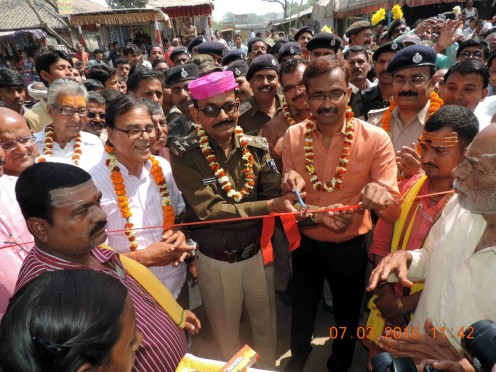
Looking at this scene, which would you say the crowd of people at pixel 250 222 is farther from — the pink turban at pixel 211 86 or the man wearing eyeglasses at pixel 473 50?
the man wearing eyeglasses at pixel 473 50

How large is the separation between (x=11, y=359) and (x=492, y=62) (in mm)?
5896

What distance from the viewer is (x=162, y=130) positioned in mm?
3750

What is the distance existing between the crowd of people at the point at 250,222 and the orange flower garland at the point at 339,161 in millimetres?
10

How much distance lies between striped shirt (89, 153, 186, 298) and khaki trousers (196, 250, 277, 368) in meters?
0.32

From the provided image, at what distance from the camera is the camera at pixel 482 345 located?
1.29 m

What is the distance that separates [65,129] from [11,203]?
1.23m

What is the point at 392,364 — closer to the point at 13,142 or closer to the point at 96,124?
the point at 13,142

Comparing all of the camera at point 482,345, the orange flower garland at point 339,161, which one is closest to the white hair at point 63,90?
the orange flower garland at point 339,161

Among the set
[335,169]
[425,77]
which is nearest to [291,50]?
[425,77]

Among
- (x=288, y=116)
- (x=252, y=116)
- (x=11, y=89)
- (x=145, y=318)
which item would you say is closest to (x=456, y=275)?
(x=145, y=318)

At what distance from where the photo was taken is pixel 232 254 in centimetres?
281

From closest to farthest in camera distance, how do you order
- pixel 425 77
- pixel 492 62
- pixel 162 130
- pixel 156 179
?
pixel 156 179 < pixel 425 77 < pixel 162 130 < pixel 492 62

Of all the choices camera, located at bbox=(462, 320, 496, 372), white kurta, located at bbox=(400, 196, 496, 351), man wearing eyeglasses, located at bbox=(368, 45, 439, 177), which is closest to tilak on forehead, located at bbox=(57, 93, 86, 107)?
man wearing eyeglasses, located at bbox=(368, 45, 439, 177)

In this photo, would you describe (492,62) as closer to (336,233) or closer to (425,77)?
(425,77)
